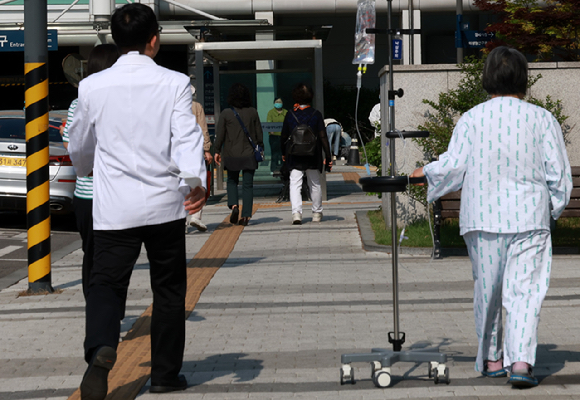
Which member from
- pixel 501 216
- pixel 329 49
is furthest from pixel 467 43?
pixel 329 49

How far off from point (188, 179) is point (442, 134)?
6106mm

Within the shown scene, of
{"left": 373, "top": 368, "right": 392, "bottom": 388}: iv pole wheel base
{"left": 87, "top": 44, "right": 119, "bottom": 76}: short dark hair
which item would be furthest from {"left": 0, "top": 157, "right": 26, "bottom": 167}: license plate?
{"left": 373, "top": 368, "right": 392, "bottom": 388}: iv pole wheel base

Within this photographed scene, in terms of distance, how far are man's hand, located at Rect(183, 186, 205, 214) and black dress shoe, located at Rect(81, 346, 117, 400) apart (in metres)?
0.74

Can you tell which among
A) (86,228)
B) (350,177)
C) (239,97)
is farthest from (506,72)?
(350,177)

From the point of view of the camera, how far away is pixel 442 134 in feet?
31.2

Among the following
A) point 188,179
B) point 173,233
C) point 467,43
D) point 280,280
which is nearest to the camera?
point 188,179

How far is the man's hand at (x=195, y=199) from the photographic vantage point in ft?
12.9

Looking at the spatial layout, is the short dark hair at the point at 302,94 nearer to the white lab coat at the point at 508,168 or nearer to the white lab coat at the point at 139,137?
the white lab coat at the point at 508,168

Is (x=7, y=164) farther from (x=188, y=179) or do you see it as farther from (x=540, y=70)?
(x=188, y=179)

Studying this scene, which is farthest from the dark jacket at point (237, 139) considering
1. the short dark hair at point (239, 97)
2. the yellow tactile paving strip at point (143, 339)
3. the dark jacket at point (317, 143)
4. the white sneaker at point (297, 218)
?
the yellow tactile paving strip at point (143, 339)

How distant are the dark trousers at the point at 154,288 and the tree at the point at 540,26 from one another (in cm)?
1112

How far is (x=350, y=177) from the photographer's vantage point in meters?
19.7

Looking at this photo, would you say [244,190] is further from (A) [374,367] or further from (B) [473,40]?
(A) [374,367]

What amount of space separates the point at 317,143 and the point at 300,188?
62 cm
